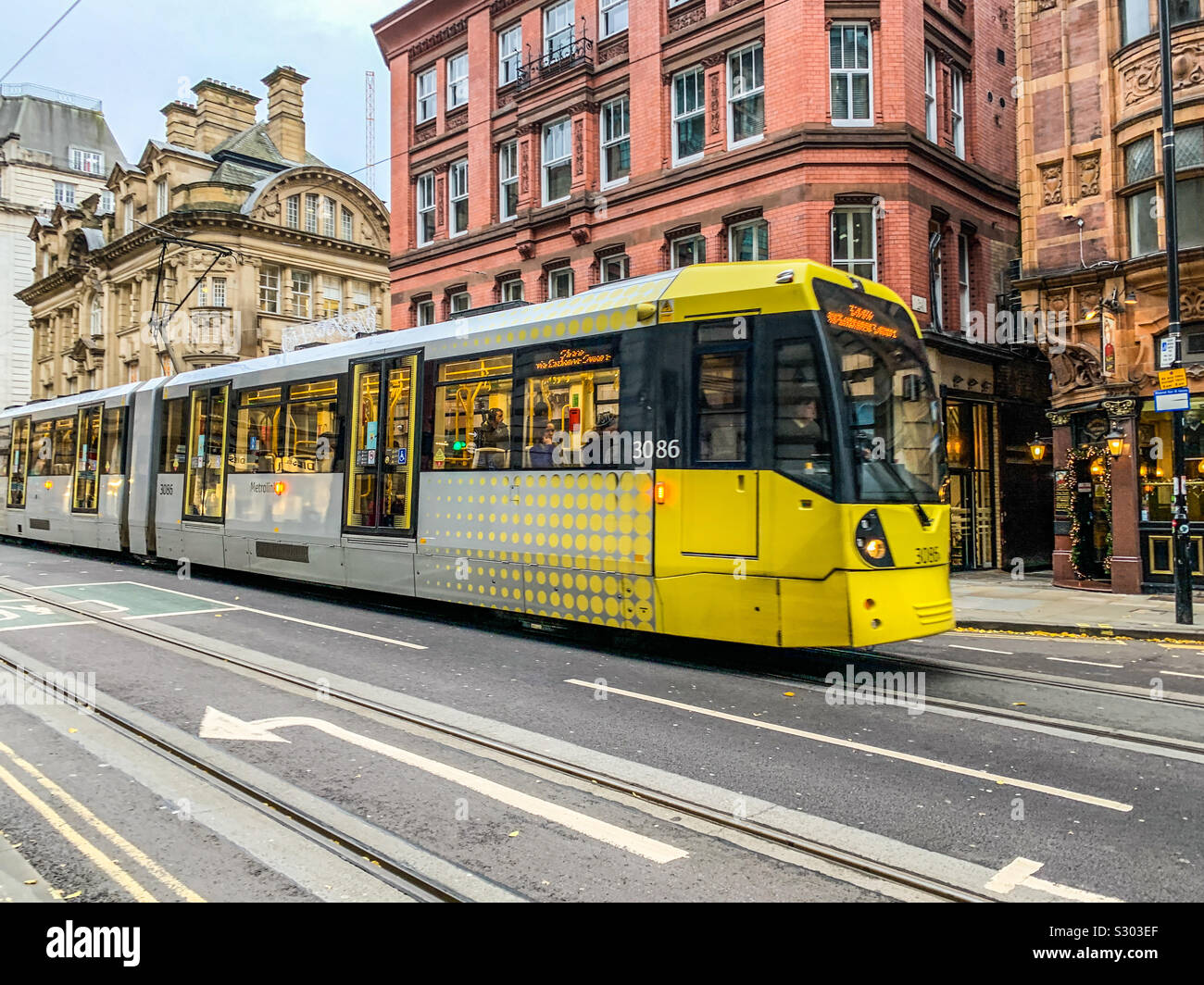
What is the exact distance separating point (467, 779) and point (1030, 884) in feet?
10.2

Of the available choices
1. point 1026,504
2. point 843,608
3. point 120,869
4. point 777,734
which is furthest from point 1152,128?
point 120,869

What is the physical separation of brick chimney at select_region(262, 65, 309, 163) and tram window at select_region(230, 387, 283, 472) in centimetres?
3479

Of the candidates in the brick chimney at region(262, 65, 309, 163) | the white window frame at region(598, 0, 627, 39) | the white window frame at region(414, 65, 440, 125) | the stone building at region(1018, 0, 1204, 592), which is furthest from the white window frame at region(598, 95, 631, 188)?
the brick chimney at region(262, 65, 309, 163)

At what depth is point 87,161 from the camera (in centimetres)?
6228

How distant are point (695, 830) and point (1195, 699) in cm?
560

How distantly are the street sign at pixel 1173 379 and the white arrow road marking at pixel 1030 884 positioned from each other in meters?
10.7

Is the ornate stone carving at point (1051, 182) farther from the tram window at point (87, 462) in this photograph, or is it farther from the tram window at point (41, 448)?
the tram window at point (41, 448)

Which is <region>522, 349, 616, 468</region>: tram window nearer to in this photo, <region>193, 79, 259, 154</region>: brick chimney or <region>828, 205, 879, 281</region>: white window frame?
<region>828, 205, 879, 281</region>: white window frame

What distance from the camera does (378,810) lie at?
16.0 ft

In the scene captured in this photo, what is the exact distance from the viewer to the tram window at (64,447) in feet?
68.4

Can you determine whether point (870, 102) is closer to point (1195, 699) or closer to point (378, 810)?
point (1195, 699)

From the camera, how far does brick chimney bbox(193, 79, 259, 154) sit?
142 feet

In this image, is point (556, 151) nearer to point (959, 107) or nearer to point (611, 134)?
point (611, 134)

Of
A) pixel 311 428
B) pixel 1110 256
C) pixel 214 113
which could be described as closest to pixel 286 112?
pixel 214 113
